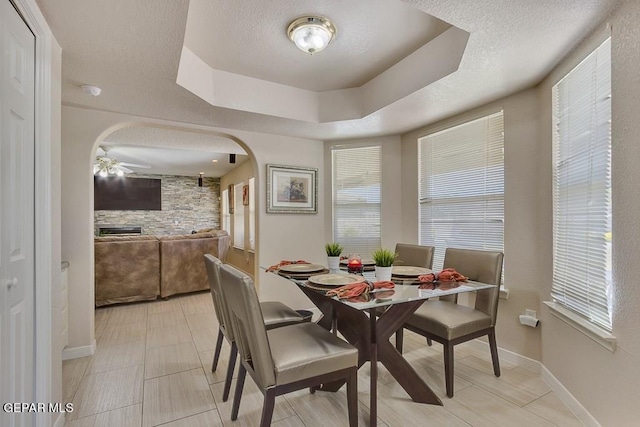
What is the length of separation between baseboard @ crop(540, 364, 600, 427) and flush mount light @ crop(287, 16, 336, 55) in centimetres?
273

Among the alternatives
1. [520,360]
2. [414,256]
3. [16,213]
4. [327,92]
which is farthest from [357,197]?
[16,213]

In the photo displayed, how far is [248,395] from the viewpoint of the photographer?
2.08 meters

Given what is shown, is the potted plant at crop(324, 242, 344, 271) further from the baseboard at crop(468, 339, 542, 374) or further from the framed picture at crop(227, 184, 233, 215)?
the framed picture at crop(227, 184, 233, 215)

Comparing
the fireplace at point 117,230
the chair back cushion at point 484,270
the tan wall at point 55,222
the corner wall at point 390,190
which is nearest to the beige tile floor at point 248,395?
the tan wall at point 55,222

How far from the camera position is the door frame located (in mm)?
1468

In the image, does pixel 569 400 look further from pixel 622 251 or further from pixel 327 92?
pixel 327 92

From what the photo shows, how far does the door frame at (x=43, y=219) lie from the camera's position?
4.82 feet

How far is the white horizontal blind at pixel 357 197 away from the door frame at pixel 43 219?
111 inches

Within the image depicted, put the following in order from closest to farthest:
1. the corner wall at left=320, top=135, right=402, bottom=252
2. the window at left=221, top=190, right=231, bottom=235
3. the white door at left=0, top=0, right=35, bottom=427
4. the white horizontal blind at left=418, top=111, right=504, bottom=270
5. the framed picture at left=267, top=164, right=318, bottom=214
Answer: the white door at left=0, top=0, right=35, bottom=427 < the white horizontal blind at left=418, top=111, right=504, bottom=270 < the framed picture at left=267, top=164, right=318, bottom=214 < the corner wall at left=320, top=135, right=402, bottom=252 < the window at left=221, top=190, right=231, bottom=235

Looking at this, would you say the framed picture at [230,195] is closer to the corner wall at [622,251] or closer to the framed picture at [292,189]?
the framed picture at [292,189]

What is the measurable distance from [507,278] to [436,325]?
3.14 feet

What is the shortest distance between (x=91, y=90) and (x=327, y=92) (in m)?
1.99

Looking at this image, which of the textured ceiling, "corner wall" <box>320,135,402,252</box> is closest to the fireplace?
the textured ceiling

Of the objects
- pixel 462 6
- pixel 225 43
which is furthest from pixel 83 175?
pixel 462 6
